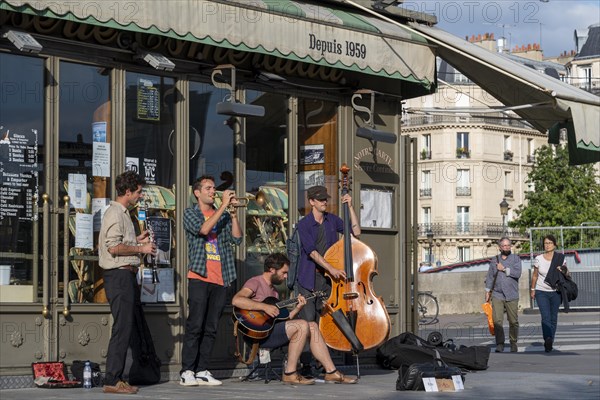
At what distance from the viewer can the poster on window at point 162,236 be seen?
1302 centimetres

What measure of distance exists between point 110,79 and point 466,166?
95.7 meters

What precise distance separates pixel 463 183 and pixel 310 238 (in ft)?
316

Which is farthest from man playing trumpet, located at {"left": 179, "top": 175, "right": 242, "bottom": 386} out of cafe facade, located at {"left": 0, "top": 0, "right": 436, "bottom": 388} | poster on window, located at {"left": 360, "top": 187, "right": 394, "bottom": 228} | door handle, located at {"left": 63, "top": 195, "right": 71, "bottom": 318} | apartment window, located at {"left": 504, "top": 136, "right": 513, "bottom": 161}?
apartment window, located at {"left": 504, "top": 136, "right": 513, "bottom": 161}

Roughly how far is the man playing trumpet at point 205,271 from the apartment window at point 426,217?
317ft

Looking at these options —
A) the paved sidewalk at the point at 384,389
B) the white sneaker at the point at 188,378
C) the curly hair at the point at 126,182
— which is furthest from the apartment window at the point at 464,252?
the curly hair at the point at 126,182

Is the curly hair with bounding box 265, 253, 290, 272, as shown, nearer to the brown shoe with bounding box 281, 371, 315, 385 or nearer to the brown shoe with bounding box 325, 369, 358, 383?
the brown shoe with bounding box 281, 371, 315, 385

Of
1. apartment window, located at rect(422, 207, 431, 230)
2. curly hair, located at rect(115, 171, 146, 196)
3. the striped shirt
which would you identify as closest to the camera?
curly hair, located at rect(115, 171, 146, 196)

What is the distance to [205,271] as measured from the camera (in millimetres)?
12398

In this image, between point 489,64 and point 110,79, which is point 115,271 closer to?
point 110,79

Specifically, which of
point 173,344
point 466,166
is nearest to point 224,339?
point 173,344

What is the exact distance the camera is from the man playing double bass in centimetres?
1314

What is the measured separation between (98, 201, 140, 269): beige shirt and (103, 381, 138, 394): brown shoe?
99cm

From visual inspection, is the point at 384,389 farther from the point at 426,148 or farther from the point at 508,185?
the point at 508,185

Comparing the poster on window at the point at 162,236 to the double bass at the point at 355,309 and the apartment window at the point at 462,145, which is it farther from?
the apartment window at the point at 462,145
